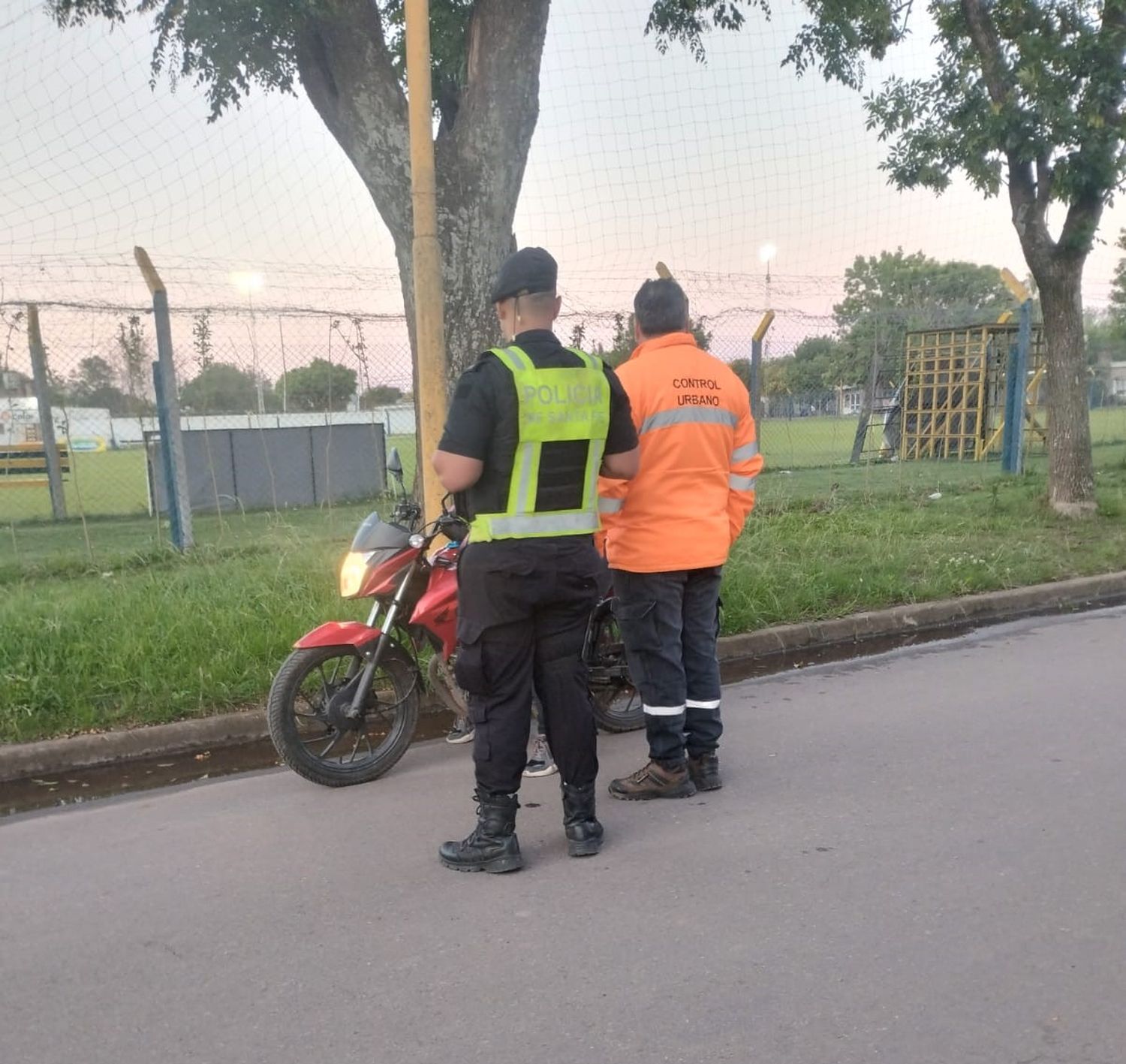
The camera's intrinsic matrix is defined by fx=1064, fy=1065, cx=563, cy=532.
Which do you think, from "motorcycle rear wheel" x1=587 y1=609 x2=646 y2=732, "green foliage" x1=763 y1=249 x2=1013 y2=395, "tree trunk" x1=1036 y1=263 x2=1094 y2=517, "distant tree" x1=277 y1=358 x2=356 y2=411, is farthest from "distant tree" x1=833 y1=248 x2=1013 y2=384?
"motorcycle rear wheel" x1=587 y1=609 x2=646 y2=732

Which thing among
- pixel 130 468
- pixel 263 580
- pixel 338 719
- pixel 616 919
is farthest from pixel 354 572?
pixel 130 468

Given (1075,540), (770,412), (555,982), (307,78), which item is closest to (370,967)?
(555,982)

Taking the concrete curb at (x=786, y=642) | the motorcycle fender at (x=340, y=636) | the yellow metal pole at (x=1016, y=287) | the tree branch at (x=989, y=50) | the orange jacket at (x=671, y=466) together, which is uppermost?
the tree branch at (x=989, y=50)

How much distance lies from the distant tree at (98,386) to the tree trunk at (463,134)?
2.87m

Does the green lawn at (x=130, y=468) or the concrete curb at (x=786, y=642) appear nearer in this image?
the concrete curb at (x=786, y=642)

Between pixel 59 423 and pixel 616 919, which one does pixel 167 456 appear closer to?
pixel 59 423

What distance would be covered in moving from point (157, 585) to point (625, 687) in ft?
10.7

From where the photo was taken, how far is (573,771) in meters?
3.50

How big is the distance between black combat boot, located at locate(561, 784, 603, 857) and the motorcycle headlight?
1.24 meters

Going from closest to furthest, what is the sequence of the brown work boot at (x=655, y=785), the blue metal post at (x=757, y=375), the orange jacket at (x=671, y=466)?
the orange jacket at (x=671, y=466), the brown work boot at (x=655, y=785), the blue metal post at (x=757, y=375)

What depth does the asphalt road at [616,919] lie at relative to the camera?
8.15 feet

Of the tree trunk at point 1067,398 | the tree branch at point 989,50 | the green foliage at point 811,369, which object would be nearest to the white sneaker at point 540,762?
the tree branch at point 989,50

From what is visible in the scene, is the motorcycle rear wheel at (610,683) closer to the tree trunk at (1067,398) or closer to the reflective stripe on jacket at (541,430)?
the reflective stripe on jacket at (541,430)

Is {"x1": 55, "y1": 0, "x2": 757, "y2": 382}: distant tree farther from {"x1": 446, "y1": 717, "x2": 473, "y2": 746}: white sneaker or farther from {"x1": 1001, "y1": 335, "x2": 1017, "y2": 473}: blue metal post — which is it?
{"x1": 1001, "y1": 335, "x2": 1017, "y2": 473}: blue metal post
